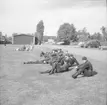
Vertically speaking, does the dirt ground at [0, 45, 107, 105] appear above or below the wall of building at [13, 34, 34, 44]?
below

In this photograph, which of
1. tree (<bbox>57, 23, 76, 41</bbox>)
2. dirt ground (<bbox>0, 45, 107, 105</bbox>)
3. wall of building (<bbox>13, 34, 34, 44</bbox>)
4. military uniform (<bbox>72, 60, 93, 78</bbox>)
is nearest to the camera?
dirt ground (<bbox>0, 45, 107, 105</bbox>)

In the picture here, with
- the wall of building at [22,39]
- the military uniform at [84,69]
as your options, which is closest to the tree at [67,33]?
the wall of building at [22,39]

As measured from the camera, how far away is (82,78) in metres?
7.96

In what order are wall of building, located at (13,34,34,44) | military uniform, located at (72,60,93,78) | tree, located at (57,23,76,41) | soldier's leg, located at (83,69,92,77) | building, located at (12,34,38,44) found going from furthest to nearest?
1. tree, located at (57,23,76,41)
2. wall of building, located at (13,34,34,44)
3. building, located at (12,34,38,44)
4. soldier's leg, located at (83,69,92,77)
5. military uniform, located at (72,60,93,78)

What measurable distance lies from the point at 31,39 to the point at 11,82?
52.6m

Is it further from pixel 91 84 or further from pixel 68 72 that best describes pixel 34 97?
pixel 68 72

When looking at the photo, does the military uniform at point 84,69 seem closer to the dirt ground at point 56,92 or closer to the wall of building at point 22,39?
the dirt ground at point 56,92

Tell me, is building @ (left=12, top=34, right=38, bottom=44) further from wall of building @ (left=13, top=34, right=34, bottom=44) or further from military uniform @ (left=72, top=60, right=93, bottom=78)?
military uniform @ (left=72, top=60, right=93, bottom=78)

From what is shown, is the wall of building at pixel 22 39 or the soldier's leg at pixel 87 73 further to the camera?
the wall of building at pixel 22 39

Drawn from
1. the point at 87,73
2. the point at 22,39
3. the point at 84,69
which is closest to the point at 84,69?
the point at 84,69

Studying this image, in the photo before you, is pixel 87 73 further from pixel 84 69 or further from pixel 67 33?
A: pixel 67 33

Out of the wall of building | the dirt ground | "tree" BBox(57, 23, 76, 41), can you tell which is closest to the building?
the wall of building

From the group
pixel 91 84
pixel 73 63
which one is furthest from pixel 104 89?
pixel 73 63

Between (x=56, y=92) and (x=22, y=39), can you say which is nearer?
(x=56, y=92)
